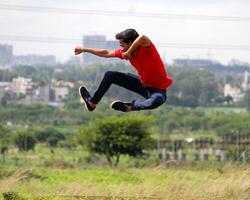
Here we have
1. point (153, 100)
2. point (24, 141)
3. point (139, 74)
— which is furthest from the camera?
point (24, 141)

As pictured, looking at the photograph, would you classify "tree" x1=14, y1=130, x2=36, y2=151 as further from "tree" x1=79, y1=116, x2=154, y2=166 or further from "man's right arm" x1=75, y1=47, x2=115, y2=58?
"man's right arm" x1=75, y1=47, x2=115, y2=58

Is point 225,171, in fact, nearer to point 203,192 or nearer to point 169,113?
point 203,192

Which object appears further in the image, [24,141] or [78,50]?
[24,141]

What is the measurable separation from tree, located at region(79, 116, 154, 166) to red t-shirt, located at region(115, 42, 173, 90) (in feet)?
155

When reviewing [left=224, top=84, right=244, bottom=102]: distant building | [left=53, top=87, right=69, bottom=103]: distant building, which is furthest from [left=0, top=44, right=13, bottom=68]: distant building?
[left=224, top=84, right=244, bottom=102]: distant building

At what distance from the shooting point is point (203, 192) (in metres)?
15.9

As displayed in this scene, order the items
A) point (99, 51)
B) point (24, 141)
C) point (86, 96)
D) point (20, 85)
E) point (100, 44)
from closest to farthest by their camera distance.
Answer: point (99, 51) < point (86, 96) < point (24, 141) < point (100, 44) < point (20, 85)

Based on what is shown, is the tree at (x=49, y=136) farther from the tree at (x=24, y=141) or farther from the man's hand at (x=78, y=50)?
the man's hand at (x=78, y=50)

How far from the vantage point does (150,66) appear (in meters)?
12.4

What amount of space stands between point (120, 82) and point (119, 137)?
47299mm

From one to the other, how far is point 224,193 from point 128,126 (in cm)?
4637

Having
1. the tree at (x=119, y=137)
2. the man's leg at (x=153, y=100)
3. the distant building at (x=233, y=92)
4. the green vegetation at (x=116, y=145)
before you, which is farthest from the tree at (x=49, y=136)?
the man's leg at (x=153, y=100)

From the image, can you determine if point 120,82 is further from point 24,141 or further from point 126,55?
point 24,141

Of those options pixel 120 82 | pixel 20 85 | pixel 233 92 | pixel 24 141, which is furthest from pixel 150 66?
pixel 233 92
